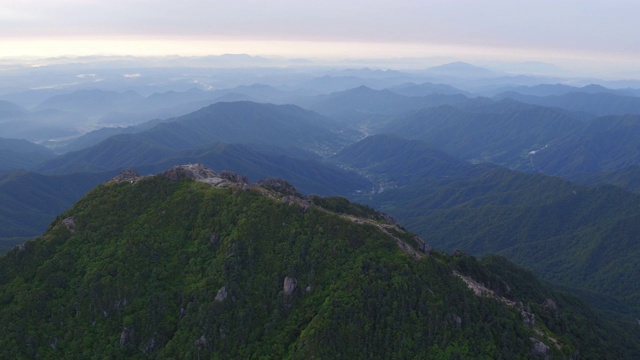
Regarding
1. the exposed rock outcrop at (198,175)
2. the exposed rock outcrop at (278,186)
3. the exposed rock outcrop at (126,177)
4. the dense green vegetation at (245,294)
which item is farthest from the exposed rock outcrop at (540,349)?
the exposed rock outcrop at (126,177)

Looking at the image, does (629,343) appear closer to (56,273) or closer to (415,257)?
(415,257)

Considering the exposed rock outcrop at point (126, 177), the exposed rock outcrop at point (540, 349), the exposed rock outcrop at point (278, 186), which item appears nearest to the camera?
the exposed rock outcrop at point (540, 349)

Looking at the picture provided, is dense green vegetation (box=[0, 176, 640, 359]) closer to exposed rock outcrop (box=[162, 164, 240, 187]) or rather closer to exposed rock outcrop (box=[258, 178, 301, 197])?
exposed rock outcrop (box=[162, 164, 240, 187])

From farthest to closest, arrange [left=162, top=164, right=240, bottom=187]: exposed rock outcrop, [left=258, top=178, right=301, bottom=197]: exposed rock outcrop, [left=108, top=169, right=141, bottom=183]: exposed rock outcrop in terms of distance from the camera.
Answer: [left=258, top=178, right=301, bottom=197]: exposed rock outcrop
[left=108, top=169, right=141, bottom=183]: exposed rock outcrop
[left=162, top=164, right=240, bottom=187]: exposed rock outcrop

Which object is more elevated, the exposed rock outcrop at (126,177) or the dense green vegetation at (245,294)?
the exposed rock outcrop at (126,177)

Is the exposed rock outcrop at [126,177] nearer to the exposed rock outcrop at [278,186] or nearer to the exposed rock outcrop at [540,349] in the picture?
the exposed rock outcrop at [278,186]

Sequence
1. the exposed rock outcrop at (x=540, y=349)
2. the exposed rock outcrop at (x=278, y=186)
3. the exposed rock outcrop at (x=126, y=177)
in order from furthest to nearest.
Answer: the exposed rock outcrop at (x=278, y=186)
the exposed rock outcrop at (x=126, y=177)
the exposed rock outcrop at (x=540, y=349)

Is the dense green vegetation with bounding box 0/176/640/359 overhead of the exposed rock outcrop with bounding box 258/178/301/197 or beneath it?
beneath

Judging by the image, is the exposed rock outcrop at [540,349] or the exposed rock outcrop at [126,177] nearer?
the exposed rock outcrop at [540,349]

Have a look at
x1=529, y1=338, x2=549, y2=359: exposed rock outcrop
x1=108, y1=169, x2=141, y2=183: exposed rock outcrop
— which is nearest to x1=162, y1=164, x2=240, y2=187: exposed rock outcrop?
x1=108, y1=169, x2=141, y2=183: exposed rock outcrop

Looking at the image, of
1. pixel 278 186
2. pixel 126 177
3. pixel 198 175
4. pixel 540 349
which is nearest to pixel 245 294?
pixel 198 175
